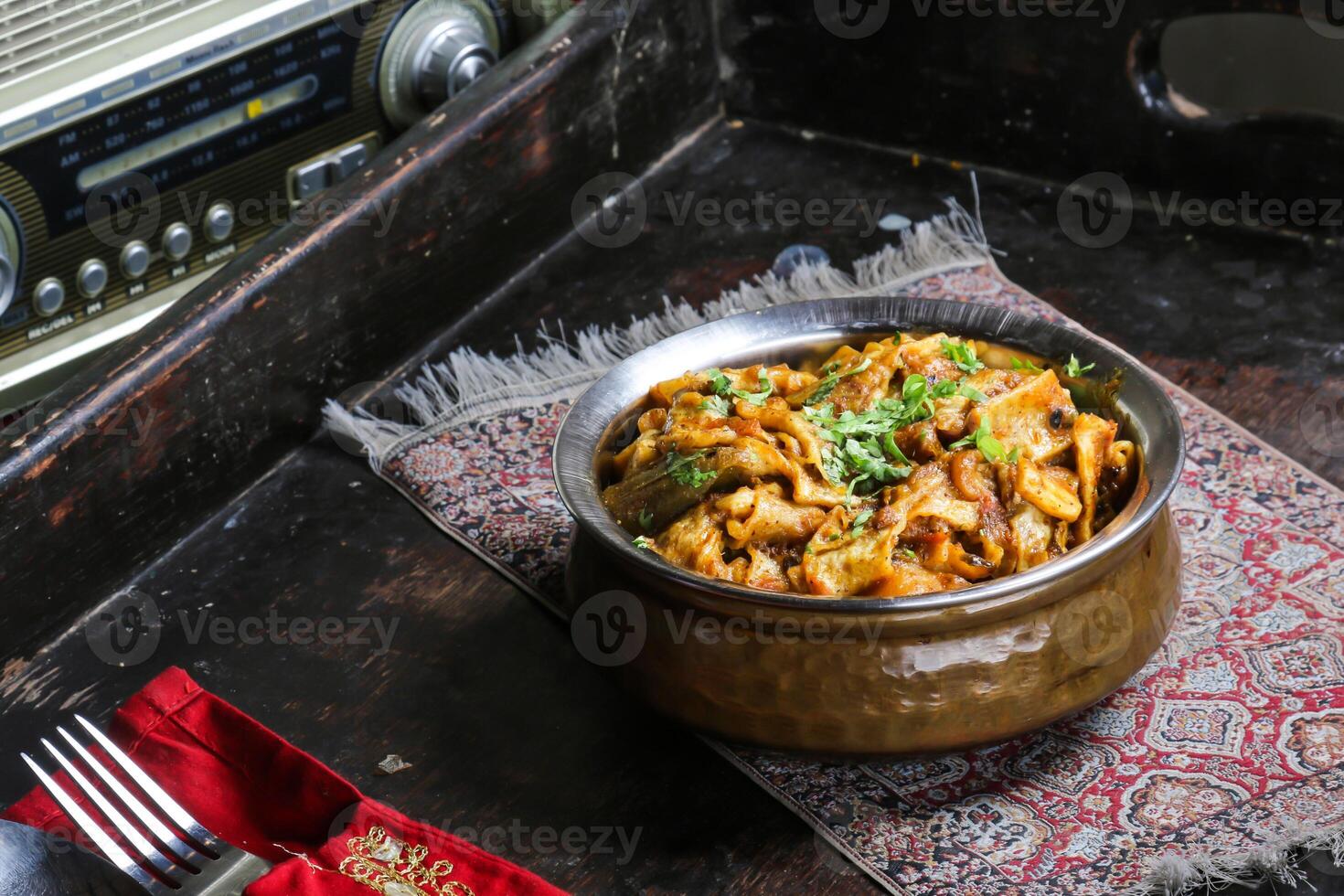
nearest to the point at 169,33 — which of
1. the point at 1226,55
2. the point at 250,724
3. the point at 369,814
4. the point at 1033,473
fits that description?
the point at 250,724

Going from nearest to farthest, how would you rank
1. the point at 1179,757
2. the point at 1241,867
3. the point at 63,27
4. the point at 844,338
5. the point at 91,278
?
the point at 1241,867
the point at 1179,757
the point at 844,338
the point at 63,27
the point at 91,278

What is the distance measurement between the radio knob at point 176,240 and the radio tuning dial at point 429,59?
291mm

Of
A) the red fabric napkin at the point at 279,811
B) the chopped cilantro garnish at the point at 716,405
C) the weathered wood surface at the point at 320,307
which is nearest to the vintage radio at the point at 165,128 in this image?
the weathered wood surface at the point at 320,307

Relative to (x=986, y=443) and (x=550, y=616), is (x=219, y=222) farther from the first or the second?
(x=986, y=443)

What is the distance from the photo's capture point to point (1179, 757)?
109cm

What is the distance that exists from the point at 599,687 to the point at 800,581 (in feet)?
0.79

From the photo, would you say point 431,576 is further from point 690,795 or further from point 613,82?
point 613,82

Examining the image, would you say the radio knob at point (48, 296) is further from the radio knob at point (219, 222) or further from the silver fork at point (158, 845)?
the silver fork at point (158, 845)

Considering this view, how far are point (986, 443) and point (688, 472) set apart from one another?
0.71 ft

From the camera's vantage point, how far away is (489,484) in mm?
1441

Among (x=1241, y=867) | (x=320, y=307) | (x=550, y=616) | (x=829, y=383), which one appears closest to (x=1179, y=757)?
(x=1241, y=867)

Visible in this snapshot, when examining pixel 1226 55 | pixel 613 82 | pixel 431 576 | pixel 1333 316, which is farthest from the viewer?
pixel 1226 55

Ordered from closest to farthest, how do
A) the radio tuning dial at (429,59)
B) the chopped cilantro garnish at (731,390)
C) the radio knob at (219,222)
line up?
the chopped cilantro garnish at (731,390), the radio knob at (219,222), the radio tuning dial at (429,59)

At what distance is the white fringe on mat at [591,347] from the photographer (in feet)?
5.02
